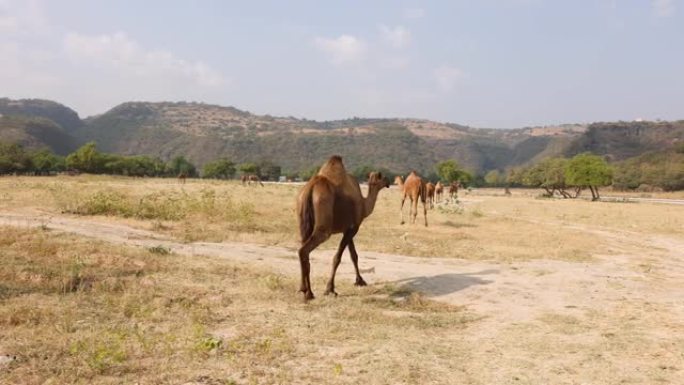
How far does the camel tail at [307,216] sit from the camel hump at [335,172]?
698 mm

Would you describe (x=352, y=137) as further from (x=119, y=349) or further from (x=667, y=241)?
(x=119, y=349)

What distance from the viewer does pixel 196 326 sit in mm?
6938

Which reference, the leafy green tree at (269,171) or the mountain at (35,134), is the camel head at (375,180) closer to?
the leafy green tree at (269,171)

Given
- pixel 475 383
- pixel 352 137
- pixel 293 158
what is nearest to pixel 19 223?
pixel 475 383

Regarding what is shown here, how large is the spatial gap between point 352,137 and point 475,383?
18175 centimetres

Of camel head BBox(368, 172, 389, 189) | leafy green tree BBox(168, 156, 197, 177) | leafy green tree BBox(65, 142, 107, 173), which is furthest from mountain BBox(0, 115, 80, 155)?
camel head BBox(368, 172, 389, 189)

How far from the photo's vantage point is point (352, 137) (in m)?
186

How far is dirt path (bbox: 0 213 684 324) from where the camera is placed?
9320 millimetres

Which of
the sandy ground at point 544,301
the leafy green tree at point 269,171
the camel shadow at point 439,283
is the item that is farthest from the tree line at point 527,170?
the camel shadow at point 439,283

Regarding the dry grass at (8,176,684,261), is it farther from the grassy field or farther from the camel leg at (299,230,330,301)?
the camel leg at (299,230,330,301)

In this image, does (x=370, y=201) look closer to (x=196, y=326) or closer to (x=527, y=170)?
(x=196, y=326)

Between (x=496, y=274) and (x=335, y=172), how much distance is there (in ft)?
15.7

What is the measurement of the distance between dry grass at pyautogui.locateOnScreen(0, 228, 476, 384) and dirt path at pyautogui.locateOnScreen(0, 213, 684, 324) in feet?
3.39

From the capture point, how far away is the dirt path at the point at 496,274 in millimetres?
9320
